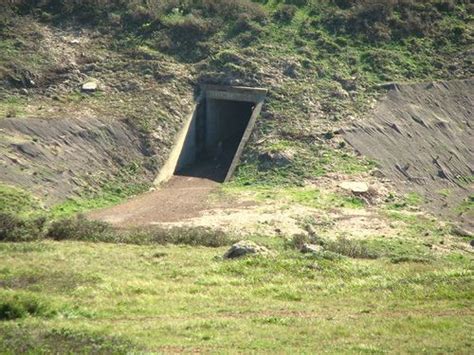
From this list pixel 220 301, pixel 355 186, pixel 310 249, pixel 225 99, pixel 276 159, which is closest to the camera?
pixel 220 301

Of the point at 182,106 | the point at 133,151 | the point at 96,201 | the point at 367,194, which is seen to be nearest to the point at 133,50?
the point at 182,106

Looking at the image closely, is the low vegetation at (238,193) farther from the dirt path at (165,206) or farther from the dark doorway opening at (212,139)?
the dark doorway opening at (212,139)

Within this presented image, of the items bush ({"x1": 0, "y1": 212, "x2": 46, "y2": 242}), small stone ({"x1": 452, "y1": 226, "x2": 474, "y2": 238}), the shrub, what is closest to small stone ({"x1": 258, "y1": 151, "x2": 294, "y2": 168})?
small stone ({"x1": 452, "y1": 226, "x2": 474, "y2": 238})

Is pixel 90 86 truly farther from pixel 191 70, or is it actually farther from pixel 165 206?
pixel 165 206

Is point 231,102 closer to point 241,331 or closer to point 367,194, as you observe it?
point 367,194

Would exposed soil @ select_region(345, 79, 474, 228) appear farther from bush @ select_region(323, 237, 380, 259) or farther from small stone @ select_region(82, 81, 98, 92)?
small stone @ select_region(82, 81, 98, 92)

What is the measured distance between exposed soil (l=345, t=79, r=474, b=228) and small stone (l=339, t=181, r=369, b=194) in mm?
1981

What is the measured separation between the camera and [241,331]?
20.6m

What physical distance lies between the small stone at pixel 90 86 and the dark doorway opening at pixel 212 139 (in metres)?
5.62

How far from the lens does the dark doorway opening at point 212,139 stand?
154ft

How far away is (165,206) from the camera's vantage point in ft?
129

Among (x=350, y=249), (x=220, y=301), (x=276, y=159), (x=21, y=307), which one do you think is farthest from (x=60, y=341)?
(x=276, y=159)

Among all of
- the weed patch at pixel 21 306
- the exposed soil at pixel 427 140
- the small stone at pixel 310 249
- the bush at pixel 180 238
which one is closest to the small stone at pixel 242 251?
the small stone at pixel 310 249

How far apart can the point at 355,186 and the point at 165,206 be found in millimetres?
9207
